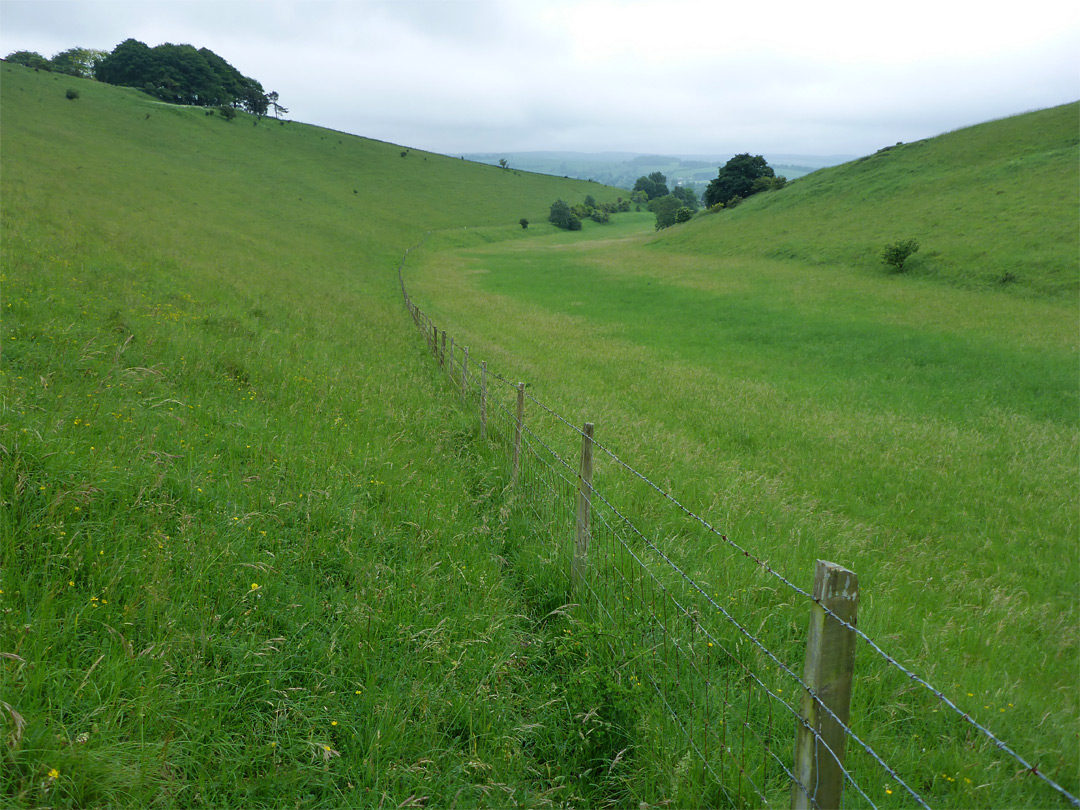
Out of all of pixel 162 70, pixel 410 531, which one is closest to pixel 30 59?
pixel 162 70

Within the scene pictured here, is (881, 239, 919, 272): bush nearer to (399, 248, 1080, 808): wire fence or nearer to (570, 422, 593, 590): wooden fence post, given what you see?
(399, 248, 1080, 808): wire fence

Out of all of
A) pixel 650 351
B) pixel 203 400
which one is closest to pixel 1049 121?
pixel 650 351

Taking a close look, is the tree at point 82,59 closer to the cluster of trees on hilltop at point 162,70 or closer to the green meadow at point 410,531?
the cluster of trees on hilltop at point 162,70

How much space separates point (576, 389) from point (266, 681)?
11.1m

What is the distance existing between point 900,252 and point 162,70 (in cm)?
10828

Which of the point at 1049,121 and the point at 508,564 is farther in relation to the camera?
the point at 1049,121

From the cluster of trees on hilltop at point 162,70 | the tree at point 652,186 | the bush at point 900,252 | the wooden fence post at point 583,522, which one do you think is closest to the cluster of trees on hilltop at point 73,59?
the cluster of trees on hilltop at point 162,70

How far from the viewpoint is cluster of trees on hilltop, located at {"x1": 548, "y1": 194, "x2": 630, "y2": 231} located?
311 feet

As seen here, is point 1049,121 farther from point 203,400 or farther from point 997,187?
point 203,400

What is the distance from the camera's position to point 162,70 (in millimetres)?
92875

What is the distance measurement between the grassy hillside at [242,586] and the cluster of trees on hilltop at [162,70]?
102074 millimetres

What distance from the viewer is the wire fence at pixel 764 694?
241 centimetres

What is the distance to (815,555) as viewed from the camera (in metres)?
6.31

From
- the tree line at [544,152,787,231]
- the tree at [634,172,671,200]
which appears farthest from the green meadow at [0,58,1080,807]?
the tree at [634,172,671,200]
